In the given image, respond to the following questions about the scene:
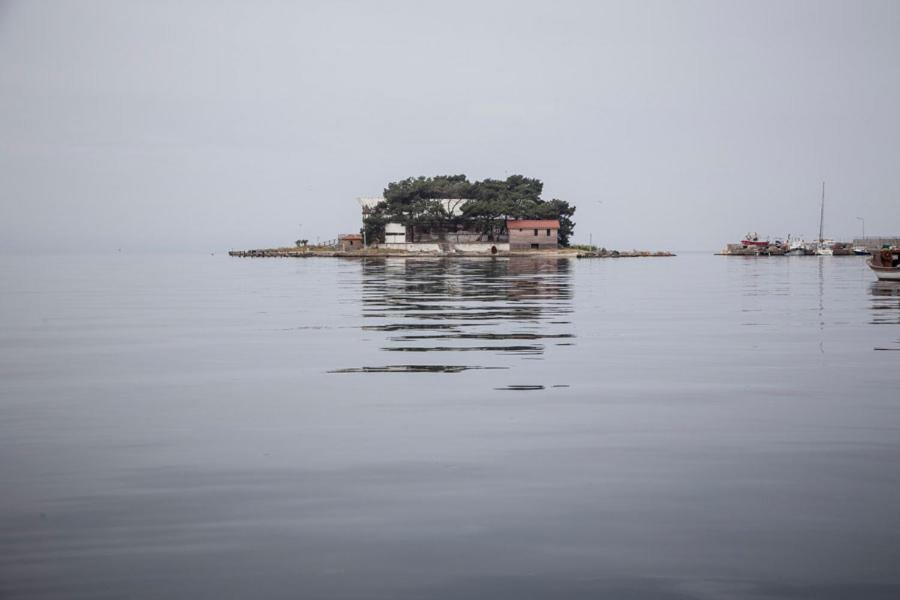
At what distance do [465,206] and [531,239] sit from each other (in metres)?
14.2

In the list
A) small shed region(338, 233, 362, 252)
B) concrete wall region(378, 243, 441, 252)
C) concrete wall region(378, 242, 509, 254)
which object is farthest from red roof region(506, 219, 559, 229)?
small shed region(338, 233, 362, 252)

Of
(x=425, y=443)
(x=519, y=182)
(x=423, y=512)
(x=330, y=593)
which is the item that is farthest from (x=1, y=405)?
(x=519, y=182)

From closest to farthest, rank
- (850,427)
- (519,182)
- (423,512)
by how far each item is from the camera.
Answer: (423,512)
(850,427)
(519,182)

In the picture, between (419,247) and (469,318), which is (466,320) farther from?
(419,247)

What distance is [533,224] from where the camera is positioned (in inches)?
6058

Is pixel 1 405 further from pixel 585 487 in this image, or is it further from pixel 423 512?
pixel 585 487

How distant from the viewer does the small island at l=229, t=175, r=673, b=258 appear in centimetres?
15362

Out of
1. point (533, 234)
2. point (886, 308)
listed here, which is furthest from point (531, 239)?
point (886, 308)

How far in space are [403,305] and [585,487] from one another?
31893 millimetres

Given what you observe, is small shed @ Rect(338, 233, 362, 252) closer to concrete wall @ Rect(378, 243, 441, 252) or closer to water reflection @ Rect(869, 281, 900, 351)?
concrete wall @ Rect(378, 243, 441, 252)

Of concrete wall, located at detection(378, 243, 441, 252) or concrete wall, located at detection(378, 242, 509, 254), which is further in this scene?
concrete wall, located at detection(378, 243, 441, 252)

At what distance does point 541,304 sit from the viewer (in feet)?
141

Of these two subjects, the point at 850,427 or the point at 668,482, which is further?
the point at 850,427

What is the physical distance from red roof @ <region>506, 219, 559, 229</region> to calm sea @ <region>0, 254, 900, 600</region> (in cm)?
12835
